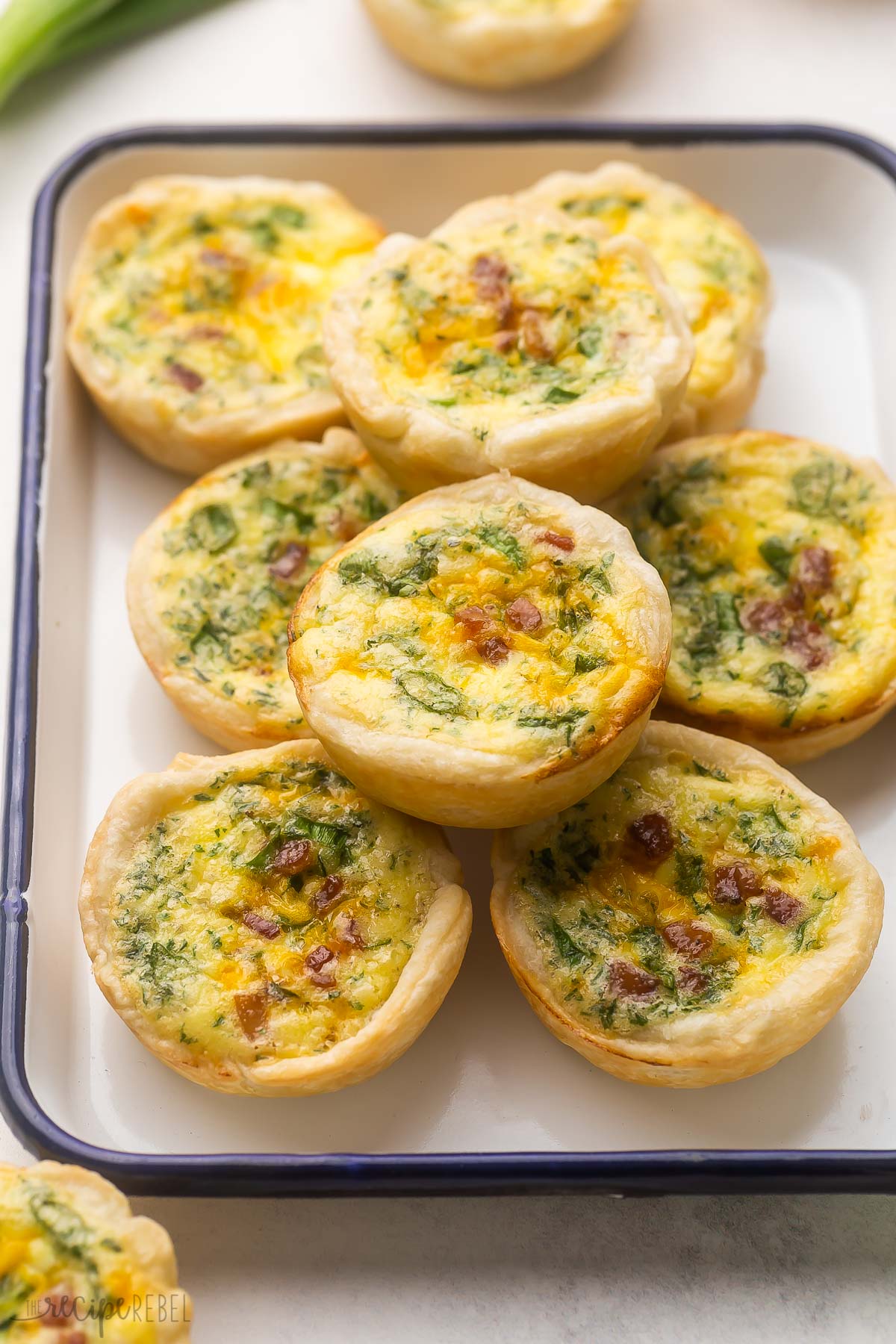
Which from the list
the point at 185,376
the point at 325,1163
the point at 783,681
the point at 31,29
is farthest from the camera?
the point at 31,29

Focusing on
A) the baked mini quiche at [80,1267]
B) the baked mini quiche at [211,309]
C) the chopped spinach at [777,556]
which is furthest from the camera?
the baked mini quiche at [211,309]

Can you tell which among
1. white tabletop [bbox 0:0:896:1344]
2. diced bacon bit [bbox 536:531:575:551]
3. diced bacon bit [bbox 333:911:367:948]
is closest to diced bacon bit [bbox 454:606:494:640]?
diced bacon bit [bbox 536:531:575:551]

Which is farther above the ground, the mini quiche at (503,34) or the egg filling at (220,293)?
the mini quiche at (503,34)

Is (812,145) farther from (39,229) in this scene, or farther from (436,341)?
(39,229)

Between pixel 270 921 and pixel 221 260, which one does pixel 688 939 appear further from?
pixel 221 260

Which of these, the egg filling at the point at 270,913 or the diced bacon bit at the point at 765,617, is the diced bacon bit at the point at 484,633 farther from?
the diced bacon bit at the point at 765,617

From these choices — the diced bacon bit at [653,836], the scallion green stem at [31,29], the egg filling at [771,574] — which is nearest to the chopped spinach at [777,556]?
the egg filling at [771,574]

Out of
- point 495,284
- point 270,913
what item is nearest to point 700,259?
point 495,284

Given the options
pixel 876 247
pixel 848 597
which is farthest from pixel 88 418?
pixel 876 247
